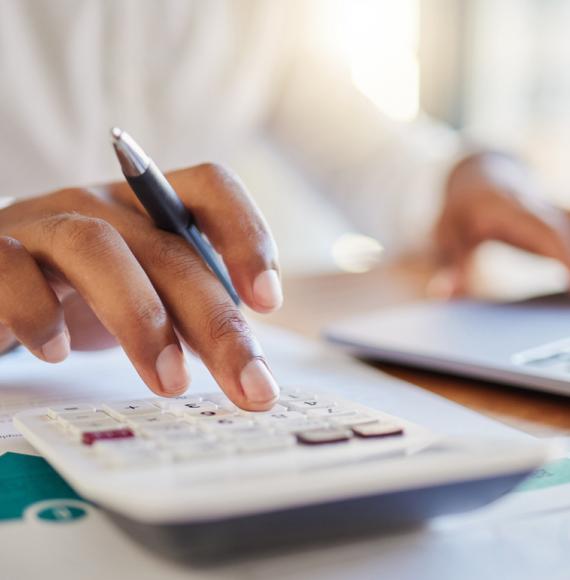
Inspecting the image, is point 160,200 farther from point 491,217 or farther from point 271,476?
point 491,217

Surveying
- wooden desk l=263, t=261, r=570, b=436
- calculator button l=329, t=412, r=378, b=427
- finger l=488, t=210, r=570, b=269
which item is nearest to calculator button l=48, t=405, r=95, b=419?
calculator button l=329, t=412, r=378, b=427

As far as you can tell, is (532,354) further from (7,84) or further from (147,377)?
(7,84)

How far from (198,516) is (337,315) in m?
0.54

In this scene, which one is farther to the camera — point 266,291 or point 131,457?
point 266,291

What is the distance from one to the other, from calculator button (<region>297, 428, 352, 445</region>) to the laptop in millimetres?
210

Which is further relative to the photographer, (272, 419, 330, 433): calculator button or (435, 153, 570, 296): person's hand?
(435, 153, 570, 296): person's hand

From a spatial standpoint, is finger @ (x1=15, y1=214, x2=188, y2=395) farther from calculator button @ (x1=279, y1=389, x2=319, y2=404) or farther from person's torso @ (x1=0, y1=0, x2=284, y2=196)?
person's torso @ (x1=0, y1=0, x2=284, y2=196)

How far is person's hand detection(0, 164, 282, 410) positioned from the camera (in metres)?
0.36

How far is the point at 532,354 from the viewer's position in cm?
51

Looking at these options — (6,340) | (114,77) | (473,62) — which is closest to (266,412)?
(6,340)

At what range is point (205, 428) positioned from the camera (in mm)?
300

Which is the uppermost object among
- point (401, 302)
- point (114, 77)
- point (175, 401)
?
point (114, 77)

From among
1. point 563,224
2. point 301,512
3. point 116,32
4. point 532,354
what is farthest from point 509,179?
point 301,512

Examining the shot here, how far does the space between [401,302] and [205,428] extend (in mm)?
532
